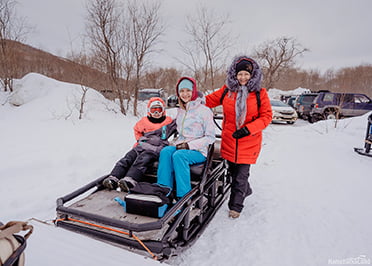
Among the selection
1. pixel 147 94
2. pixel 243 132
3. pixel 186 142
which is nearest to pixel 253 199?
pixel 243 132

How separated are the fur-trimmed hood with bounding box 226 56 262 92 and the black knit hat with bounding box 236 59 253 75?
0.14ft

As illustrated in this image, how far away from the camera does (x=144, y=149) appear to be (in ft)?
9.11

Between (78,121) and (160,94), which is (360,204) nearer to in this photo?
(78,121)

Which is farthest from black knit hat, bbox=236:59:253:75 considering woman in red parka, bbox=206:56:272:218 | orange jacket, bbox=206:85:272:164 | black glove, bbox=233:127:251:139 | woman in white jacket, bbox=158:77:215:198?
black glove, bbox=233:127:251:139

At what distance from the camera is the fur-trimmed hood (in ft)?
8.07

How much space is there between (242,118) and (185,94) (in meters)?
0.75

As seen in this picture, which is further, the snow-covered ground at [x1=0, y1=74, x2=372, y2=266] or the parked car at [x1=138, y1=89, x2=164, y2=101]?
the parked car at [x1=138, y1=89, x2=164, y2=101]

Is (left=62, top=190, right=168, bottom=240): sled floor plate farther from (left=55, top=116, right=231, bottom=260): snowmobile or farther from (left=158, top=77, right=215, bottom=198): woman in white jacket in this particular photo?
(left=158, top=77, right=215, bottom=198): woman in white jacket

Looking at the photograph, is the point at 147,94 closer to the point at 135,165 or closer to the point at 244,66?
the point at 135,165

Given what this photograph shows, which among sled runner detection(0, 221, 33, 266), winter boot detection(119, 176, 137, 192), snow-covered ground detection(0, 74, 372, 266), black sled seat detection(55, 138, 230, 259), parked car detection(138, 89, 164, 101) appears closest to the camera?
sled runner detection(0, 221, 33, 266)

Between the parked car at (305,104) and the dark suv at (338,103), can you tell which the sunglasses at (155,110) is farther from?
the parked car at (305,104)

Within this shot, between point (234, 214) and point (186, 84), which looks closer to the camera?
point (186, 84)

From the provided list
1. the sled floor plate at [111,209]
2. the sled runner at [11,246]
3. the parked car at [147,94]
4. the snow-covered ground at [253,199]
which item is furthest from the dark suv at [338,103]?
the sled runner at [11,246]

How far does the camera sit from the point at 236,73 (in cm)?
253
